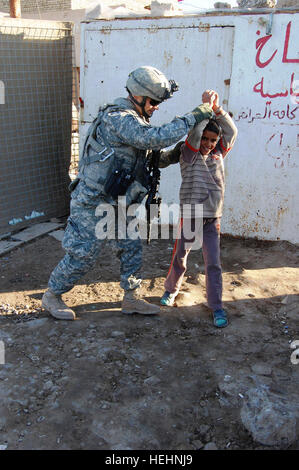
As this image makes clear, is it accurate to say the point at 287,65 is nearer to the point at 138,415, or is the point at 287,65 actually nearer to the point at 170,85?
the point at 170,85

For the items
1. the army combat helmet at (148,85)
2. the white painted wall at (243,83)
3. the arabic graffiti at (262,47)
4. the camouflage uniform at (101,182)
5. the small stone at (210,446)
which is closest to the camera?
the small stone at (210,446)

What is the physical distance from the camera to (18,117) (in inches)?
203

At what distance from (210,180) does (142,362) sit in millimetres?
Answer: 1366

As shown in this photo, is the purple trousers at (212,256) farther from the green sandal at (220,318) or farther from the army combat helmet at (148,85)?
the army combat helmet at (148,85)

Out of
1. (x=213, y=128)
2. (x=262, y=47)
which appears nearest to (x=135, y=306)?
(x=213, y=128)

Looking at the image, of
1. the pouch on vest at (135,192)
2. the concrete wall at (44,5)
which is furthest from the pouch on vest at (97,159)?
the concrete wall at (44,5)

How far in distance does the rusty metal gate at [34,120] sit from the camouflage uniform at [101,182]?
228cm

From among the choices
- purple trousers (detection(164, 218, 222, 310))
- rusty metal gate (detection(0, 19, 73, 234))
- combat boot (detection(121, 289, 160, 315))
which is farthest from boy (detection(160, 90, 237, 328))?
rusty metal gate (detection(0, 19, 73, 234))

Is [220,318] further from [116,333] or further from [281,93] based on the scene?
[281,93]

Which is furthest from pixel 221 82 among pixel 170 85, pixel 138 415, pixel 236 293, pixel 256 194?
pixel 138 415

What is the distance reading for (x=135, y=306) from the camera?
3.44 m

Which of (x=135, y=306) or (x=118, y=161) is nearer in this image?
(x=118, y=161)

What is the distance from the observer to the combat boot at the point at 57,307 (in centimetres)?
333
